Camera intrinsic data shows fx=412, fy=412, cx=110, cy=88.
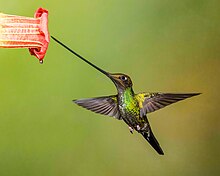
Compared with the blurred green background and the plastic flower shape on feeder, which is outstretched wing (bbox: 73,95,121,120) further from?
the plastic flower shape on feeder

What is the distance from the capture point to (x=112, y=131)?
1.80 meters

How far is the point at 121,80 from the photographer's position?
1.68 m

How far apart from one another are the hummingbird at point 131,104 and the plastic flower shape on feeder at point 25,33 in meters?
0.46

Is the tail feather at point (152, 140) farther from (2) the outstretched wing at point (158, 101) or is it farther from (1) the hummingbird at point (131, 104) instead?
(2) the outstretched wing at point (158, 101)

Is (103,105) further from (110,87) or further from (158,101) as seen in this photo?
(158,101)

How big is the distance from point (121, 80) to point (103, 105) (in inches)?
5.0

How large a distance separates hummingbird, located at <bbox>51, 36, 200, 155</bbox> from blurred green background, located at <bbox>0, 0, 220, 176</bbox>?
66mm

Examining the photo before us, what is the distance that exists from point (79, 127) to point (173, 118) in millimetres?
415

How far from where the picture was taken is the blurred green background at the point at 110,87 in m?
1.74

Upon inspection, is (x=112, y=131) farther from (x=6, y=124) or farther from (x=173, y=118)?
(x=6, y=124)

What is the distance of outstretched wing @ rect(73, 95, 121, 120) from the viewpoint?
1688 mm

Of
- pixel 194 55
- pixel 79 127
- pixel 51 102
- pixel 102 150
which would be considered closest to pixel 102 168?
pixel 102 150

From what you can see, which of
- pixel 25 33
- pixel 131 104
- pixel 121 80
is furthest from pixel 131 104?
pixel 25 33

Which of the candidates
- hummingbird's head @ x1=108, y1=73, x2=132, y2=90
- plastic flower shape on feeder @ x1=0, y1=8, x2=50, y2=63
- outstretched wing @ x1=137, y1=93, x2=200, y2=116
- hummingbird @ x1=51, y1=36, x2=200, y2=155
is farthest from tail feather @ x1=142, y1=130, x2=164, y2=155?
plastic flower shape on feeder @ x1=0, y1=8, x2=50, y2=63
